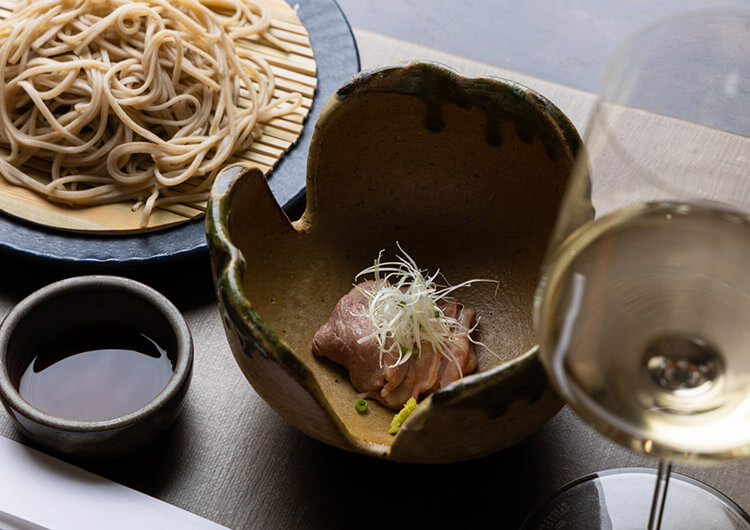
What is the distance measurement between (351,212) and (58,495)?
64 centimetres

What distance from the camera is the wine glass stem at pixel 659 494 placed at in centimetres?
106

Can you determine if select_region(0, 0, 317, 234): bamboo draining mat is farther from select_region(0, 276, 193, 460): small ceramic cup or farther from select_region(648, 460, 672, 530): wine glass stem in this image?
select_region(648, 460, 672, 530): wine glass stem

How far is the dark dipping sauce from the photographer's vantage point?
1315 mm

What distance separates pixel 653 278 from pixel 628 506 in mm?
438

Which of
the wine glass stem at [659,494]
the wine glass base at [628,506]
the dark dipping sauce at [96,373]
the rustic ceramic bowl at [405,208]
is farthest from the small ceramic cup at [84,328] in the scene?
the wine glass stem at [659,494]

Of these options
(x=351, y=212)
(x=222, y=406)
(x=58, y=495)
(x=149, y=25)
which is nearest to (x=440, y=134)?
(x=351, y=212)

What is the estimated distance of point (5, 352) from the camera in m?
1.27

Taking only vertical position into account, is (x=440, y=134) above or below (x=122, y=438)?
above

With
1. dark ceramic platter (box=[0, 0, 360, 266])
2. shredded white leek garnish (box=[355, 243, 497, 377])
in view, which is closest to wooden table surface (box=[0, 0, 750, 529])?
dark ceramic platter (box=[0, 0, 360, 266])

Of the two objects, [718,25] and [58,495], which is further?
[58,495]

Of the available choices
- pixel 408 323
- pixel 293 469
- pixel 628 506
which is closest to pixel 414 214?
pixel 408 323

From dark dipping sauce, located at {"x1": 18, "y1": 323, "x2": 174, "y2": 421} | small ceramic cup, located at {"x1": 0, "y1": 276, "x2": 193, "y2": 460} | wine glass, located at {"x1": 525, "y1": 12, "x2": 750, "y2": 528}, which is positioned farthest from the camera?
A: dark dipping sauce, located at {"x1": 18, "y1": 323, "x2": 174, "y2": 421}

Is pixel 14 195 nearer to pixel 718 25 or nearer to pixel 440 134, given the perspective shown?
pixel 440 134

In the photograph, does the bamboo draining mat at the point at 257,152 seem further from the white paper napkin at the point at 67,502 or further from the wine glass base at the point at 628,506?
the wine glass base at the point at 628,506
